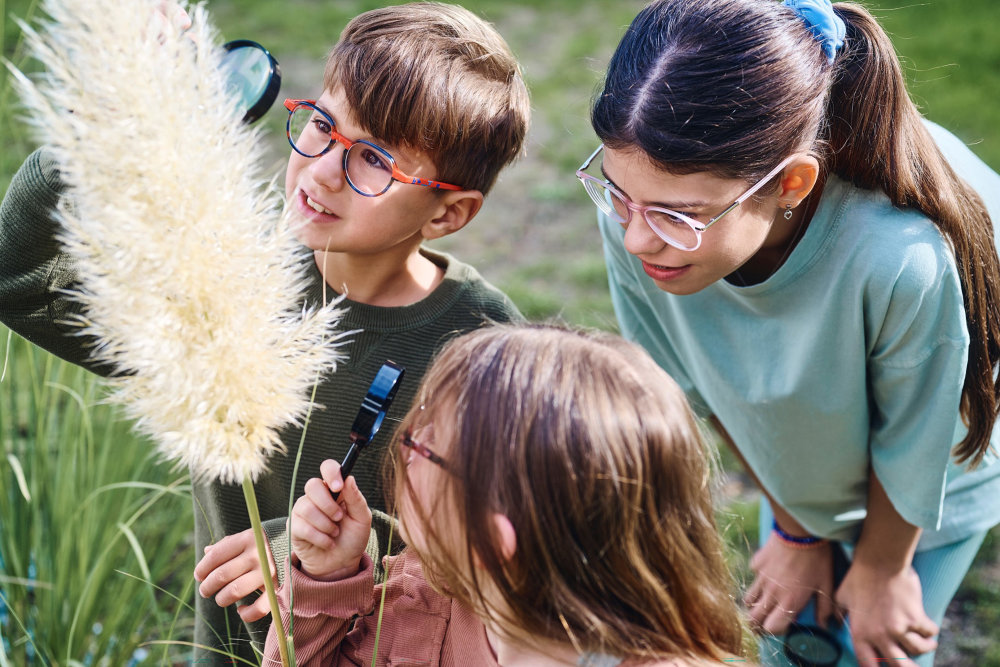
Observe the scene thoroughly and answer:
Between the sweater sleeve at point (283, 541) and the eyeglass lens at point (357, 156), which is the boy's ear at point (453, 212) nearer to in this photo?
the eyeglass lens at point (357, 156)

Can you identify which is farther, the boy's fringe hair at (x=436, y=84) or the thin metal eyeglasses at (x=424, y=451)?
the boy's fringe hair at (x=436, y=84)

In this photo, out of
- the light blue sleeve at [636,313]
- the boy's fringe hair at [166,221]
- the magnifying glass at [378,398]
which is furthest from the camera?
the light blue sleeve at [636,313]

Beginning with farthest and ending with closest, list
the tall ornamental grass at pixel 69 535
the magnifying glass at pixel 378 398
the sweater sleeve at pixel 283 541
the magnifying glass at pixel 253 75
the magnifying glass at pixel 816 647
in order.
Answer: the magnifying glass at pixel 816 647 → the tall ornamental grass at pixel 69 535 → the magnifying glass at pixel 253 75 → the sweater sleeve at pixel 283 541 → the magnifying glass at pixel 378 398

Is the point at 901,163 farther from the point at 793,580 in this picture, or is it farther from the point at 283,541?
the point at 283,541

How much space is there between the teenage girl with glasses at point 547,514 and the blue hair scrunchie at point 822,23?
807 mm

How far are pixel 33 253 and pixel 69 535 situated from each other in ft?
2.62

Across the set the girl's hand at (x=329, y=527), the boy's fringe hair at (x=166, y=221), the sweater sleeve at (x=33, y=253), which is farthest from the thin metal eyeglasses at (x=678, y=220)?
the sweater sleeve at (x=33, y=253)

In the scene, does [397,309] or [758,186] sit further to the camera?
[397,309]

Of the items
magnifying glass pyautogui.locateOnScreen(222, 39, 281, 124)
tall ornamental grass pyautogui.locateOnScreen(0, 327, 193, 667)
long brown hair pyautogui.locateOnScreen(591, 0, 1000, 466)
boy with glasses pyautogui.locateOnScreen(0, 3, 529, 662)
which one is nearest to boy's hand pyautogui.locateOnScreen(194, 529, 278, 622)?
boy with glasses pyautogui.locateOnScreen(0, 3, 529, 662)

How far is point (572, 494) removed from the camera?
1.29 m

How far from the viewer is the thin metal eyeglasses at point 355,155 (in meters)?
1.90

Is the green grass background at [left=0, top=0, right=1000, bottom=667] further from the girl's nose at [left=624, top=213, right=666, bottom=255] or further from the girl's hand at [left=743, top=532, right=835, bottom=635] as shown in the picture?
the girl's nose at [left=624, top=213, right=666, bottom=255]

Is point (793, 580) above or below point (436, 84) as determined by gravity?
below

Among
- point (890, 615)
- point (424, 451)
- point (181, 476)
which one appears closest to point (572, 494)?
point (424, 451)
